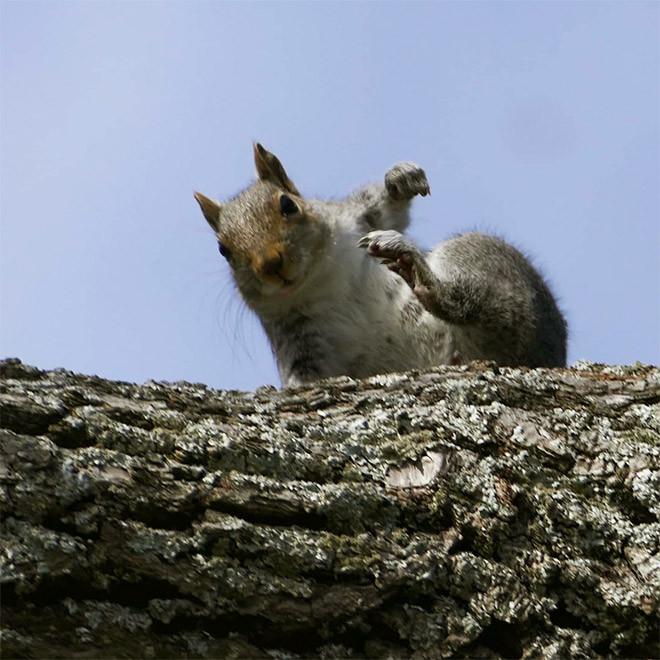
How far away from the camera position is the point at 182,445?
7.04 ft

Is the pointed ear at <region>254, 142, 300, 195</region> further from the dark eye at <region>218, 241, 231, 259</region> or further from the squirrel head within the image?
the dark eye at <region>218, 241, 231, 259</region>

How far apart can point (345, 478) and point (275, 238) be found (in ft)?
8.14

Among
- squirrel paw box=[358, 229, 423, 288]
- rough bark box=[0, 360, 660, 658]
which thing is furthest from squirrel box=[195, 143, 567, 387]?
rough bark box=[0, 360, 660, 658]

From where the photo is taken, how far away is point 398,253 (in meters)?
3.98

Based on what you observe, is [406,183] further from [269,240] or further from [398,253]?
[398,253]

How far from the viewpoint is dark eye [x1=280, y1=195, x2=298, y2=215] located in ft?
15.4

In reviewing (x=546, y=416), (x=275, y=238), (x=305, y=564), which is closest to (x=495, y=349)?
(x=275, y=238)

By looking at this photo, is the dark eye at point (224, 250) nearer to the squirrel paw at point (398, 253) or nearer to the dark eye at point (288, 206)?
the dark eye at point (288, 206)

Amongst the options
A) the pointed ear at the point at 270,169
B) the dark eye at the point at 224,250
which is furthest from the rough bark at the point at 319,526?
the pointed ear at the point at 270,169

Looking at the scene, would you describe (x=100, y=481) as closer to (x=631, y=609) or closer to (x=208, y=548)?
(x=208, y=548)

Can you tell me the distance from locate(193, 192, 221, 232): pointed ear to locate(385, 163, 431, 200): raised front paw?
857 mm

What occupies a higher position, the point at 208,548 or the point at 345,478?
the point at 345,478

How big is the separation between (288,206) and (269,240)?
0.87 ft

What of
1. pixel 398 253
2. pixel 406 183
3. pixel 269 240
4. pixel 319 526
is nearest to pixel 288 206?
pixel 269 240
